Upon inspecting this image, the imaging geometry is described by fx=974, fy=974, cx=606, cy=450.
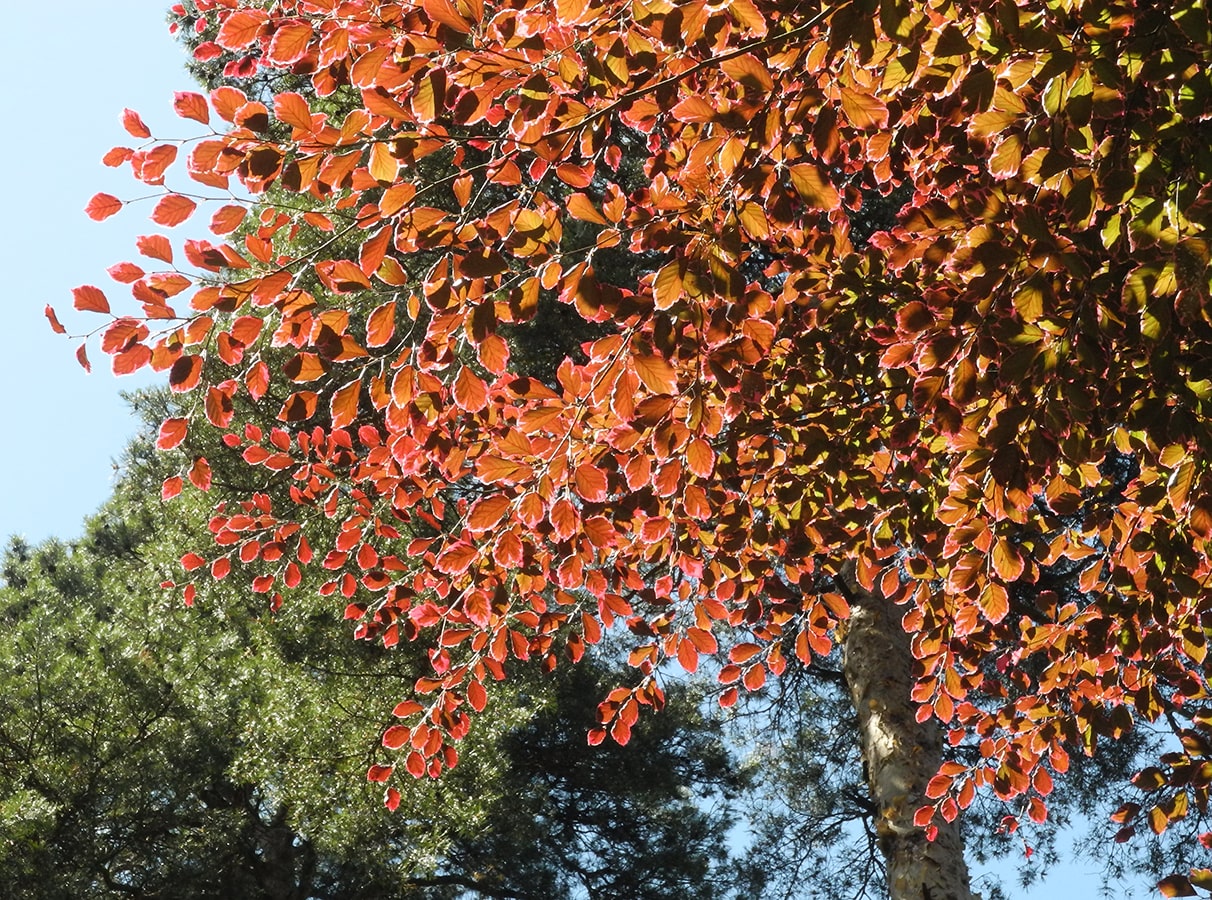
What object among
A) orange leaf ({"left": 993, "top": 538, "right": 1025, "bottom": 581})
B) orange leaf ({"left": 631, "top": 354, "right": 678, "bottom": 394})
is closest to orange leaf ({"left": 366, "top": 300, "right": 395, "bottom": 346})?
orange leaf ({"left": 631, "top": 354, "right": 678, "bottom": 394})

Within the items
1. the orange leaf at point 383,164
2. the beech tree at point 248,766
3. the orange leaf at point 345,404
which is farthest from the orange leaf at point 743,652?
the beech tree at point 248,766

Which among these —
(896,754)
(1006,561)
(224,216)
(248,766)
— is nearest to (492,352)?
(224,216)

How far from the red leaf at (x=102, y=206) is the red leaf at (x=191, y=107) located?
0.22m

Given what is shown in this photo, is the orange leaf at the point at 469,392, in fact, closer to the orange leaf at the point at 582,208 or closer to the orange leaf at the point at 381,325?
the orange leaf at the point at 381,325

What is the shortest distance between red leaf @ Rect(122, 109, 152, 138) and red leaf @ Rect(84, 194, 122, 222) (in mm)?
131

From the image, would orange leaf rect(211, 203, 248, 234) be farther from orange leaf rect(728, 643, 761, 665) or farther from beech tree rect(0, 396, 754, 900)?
beech tree rect(0, 396, 754, 900)

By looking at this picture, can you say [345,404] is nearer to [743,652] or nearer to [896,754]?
[743,652]

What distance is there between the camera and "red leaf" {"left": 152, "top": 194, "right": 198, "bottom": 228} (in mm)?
1796

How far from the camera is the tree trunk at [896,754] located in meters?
3.88

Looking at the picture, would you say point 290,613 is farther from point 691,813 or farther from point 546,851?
point 691,813

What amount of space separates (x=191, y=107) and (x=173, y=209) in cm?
20

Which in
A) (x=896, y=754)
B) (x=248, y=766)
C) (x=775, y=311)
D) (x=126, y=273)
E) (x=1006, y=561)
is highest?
(x=248, y=766)

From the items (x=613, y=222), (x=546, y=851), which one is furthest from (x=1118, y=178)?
(x=546, y=851)

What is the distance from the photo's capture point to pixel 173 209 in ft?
5.91
